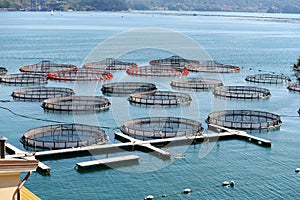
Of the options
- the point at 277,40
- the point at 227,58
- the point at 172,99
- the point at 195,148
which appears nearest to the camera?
the point at 195,148

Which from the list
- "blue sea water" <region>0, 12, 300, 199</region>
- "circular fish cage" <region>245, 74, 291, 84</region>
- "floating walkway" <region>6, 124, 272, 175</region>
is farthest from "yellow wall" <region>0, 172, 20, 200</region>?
"circular fish cage" <region>245, 74, 291, 84</region>

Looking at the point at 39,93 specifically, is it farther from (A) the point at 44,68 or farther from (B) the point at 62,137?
(A) the point at 44,68

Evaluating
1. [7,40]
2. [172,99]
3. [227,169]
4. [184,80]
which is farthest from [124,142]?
[7,40]

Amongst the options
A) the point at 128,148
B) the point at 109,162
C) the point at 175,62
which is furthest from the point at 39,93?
the point at 175,62

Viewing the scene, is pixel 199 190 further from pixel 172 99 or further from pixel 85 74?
pixel 85 74

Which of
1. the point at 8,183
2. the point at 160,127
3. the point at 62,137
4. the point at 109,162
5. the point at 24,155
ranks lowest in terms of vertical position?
the point at 109,162

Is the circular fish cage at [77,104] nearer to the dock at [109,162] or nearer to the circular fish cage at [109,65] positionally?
the dock at [109,162]
